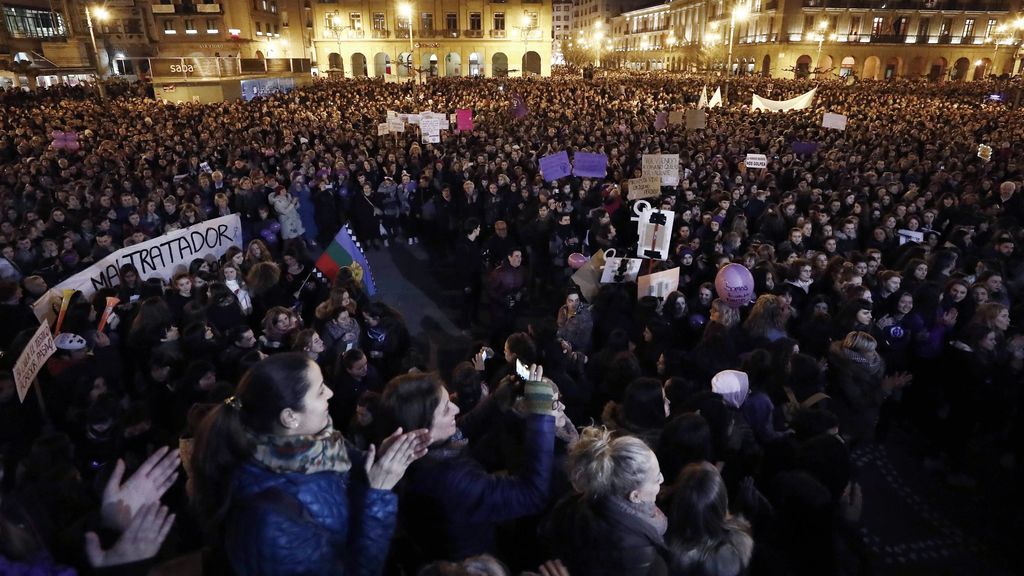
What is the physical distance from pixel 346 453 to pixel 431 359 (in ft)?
17.5

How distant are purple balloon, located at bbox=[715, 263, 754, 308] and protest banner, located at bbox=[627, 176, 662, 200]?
124 inches

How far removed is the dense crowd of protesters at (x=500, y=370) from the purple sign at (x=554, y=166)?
0.31 meters

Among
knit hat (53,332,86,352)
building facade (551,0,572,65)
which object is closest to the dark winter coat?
knit hat (53,332,86,352)

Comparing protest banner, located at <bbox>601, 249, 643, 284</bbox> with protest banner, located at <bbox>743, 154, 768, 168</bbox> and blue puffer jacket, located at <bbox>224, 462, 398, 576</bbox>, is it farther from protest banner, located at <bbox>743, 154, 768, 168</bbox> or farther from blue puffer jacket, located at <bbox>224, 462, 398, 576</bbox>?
protest banner, located at <bbox>743, 154, 768, 168</bbox>

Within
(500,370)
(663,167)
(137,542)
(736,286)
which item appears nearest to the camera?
(137,542)

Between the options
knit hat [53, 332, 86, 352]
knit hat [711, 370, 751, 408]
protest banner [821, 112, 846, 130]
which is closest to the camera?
knit hat [711, 370, 751, 408]

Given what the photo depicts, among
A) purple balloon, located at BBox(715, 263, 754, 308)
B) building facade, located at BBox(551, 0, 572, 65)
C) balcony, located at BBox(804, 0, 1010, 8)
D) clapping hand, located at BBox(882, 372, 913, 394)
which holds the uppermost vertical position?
building facade, located at BBox(551, 0, 572, 65)

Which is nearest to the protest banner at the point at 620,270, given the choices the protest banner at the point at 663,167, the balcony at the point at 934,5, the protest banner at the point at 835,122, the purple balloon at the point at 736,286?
the purple balloon at the point at 736,286

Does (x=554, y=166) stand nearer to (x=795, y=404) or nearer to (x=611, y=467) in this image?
Result: (x=795, y=404)

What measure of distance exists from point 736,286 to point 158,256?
21.0 ft

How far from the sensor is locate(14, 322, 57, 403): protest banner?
418 cm

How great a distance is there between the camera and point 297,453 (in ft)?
6.47

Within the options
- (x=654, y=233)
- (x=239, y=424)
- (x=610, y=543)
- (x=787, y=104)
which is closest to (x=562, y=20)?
(x=787, y=104)

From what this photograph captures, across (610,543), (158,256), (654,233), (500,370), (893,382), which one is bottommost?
(893,382)
